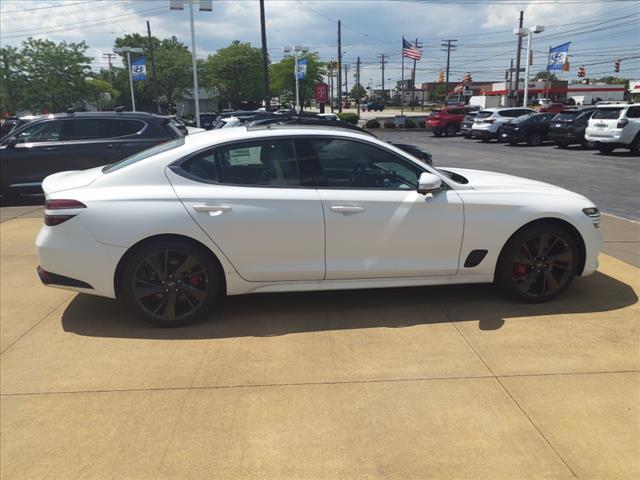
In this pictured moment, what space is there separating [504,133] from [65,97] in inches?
1757

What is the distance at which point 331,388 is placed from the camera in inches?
133

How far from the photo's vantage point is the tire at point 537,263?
4.47 meters

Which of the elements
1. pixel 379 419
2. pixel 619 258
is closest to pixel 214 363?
pixel 379 419

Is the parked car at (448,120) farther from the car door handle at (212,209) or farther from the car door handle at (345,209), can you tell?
the car door handle at (212,209)

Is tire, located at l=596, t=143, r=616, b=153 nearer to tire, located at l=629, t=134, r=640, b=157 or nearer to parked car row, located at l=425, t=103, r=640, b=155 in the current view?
parked car row, located at l=425, t=103, r=640, b=155

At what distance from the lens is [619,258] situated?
6000 millimetres

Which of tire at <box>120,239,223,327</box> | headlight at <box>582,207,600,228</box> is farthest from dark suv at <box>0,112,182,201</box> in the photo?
headlight at <box>582,207,600,228</box>

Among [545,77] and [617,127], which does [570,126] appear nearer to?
[617,127]

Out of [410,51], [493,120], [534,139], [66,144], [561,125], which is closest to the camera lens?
[66,144]

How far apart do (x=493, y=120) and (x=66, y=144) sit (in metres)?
22.0

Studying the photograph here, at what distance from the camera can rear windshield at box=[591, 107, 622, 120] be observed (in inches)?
738

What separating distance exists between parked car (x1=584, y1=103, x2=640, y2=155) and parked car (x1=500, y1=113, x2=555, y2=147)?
5.21 meters

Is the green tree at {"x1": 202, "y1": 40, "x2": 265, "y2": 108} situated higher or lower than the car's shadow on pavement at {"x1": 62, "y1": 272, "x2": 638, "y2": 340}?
higher

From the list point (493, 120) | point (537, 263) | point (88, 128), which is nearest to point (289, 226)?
point (537, 263)
